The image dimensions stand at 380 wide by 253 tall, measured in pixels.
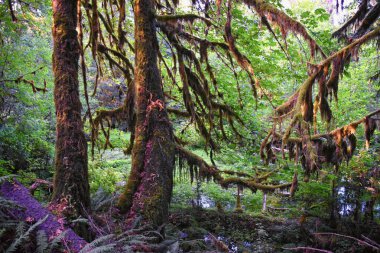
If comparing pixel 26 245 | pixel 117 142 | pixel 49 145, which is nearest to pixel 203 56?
pixel 26 245

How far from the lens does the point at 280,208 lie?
33.3 ft

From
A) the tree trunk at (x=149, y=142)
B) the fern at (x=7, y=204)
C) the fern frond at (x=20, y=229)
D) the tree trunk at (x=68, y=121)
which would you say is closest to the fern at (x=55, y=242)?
the fern frond at (x=20, y=229)

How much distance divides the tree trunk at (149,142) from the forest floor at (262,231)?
1.03 metres

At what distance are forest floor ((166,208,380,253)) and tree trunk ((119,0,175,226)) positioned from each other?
3.39 ft

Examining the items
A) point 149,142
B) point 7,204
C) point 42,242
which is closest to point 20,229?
point 42,242

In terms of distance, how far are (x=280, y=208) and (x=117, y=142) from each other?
245 inches

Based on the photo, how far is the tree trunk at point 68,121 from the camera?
3.65 metres

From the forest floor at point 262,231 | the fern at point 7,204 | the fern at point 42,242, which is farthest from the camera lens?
the forest floor at point 262,231

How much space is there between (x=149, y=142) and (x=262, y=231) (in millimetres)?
4139

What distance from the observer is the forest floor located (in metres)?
5.80

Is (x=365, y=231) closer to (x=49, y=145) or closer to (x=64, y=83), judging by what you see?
(x=64, y=83)

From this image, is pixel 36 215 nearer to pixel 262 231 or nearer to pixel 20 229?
pixel 20 229

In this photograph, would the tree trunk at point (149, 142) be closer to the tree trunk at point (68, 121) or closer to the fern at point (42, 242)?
the tree trunk at point (68, 121)

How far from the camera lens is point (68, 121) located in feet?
12.4
